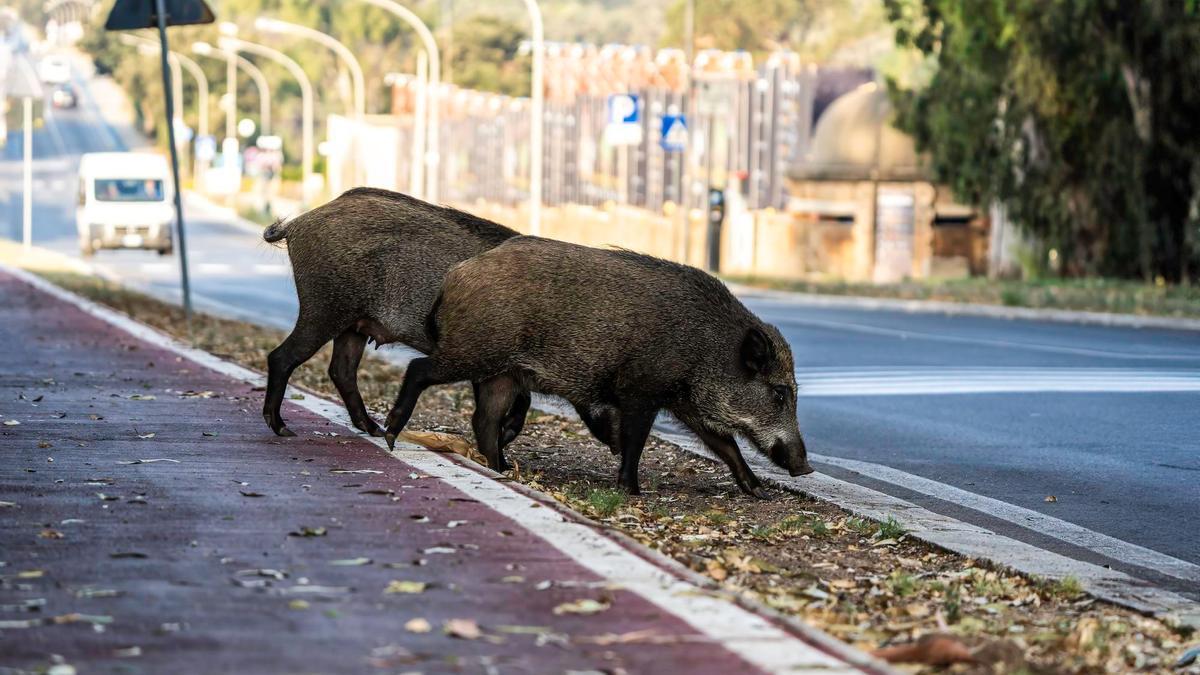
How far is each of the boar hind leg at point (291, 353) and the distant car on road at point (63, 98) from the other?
147121 mm

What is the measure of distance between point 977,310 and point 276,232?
2105cm

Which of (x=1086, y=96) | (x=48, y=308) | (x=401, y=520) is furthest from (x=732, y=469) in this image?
(x=1086, y=96)

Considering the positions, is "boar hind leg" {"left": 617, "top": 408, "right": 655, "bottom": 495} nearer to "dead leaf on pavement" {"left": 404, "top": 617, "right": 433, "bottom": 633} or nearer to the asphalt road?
the asphalt road

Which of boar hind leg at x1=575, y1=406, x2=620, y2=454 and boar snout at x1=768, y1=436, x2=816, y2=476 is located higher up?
boar hind leg at x1=575, y1=406, x2=620, y2=454

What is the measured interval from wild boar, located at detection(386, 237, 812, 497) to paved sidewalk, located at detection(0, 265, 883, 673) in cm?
70

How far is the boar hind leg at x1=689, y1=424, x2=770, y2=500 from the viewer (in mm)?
10805

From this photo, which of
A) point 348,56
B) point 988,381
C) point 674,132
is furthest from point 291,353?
point 348,56

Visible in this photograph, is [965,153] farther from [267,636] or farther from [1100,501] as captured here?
[267,636]

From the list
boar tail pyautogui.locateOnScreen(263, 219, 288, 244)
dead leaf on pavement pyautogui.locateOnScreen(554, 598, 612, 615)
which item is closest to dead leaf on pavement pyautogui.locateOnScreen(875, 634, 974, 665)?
dead leaf on pavement pyautogui.locateOnScreen(554, 598, 612, 615)

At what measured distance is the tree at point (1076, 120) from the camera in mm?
33812

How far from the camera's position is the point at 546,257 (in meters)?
10.7

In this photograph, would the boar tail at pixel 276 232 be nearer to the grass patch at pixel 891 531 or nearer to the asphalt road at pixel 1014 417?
the asphalt road at pixel 1014 417

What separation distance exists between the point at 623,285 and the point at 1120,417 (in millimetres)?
6012

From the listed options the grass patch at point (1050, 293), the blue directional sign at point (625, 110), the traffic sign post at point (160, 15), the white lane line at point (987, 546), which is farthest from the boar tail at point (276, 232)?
the blue directional sign at point (625, 110)
